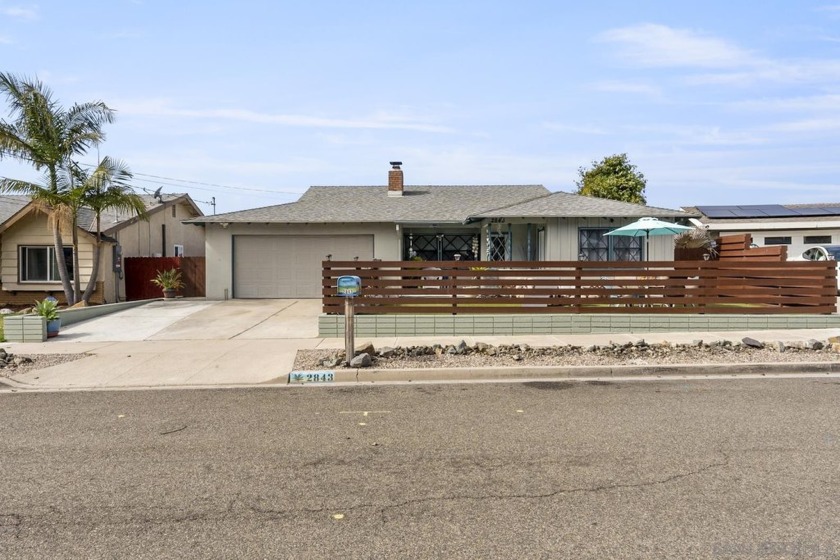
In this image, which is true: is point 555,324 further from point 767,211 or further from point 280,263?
point 767,211

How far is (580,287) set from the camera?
1288 centimetres

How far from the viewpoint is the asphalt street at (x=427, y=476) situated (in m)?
3.63

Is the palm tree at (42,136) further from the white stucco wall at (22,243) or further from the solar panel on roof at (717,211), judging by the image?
the solar panel on roof at (717,211)

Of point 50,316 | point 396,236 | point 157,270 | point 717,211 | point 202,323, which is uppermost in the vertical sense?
point 717,211

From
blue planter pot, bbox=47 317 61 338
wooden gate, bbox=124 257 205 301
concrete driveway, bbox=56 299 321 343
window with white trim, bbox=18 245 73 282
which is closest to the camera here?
blue planter pot, bbox=47 317 61 338

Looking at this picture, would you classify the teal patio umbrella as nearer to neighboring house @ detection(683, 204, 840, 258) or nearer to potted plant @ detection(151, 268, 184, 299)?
neighboring house @ detection(683, 204, 840, 258)

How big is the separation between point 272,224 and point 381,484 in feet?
55.0

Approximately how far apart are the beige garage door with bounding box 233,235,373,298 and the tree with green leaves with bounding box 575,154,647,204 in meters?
17.6

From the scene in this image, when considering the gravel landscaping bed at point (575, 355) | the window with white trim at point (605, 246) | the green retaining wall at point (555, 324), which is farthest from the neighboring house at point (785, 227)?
the gravel landscaping bed at point (575, 355)

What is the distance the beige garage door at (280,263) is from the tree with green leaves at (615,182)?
17.6 meters

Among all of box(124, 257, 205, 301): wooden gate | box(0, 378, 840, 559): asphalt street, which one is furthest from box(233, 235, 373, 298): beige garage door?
box(0, 378, 840, 559): asphalt street

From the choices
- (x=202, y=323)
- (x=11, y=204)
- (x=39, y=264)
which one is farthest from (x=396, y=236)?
(x=11, y=204)

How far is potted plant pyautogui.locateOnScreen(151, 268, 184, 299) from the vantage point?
2008 cm

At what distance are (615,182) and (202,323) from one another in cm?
2475
